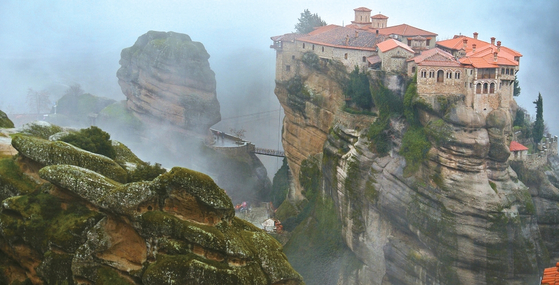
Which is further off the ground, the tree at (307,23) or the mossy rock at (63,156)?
Result: the tree at (307,23)

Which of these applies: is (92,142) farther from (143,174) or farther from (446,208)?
(446,208)

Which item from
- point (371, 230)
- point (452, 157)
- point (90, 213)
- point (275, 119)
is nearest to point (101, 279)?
point (90, 213)

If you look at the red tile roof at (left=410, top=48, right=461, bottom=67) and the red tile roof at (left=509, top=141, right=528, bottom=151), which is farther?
the red tile roof at (left=509, top=141, right=528, bottom=151)

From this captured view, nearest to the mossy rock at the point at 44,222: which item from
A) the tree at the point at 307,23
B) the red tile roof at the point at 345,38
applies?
the red tile roof at the point at 345,38

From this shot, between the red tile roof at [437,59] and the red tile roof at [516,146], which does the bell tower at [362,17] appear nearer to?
the red tile roof at [437,59]

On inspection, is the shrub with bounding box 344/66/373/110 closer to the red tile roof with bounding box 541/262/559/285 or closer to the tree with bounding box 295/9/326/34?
the tree with bounding box 295/9/326/34

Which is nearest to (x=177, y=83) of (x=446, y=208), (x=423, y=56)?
(x=423, y=56)

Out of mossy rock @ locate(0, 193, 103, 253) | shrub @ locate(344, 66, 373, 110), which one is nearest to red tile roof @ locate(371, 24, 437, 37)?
shrub @ locate(344, 66, 373, 110)

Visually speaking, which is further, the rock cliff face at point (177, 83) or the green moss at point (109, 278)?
the rock cliff face at point (177, 83)
